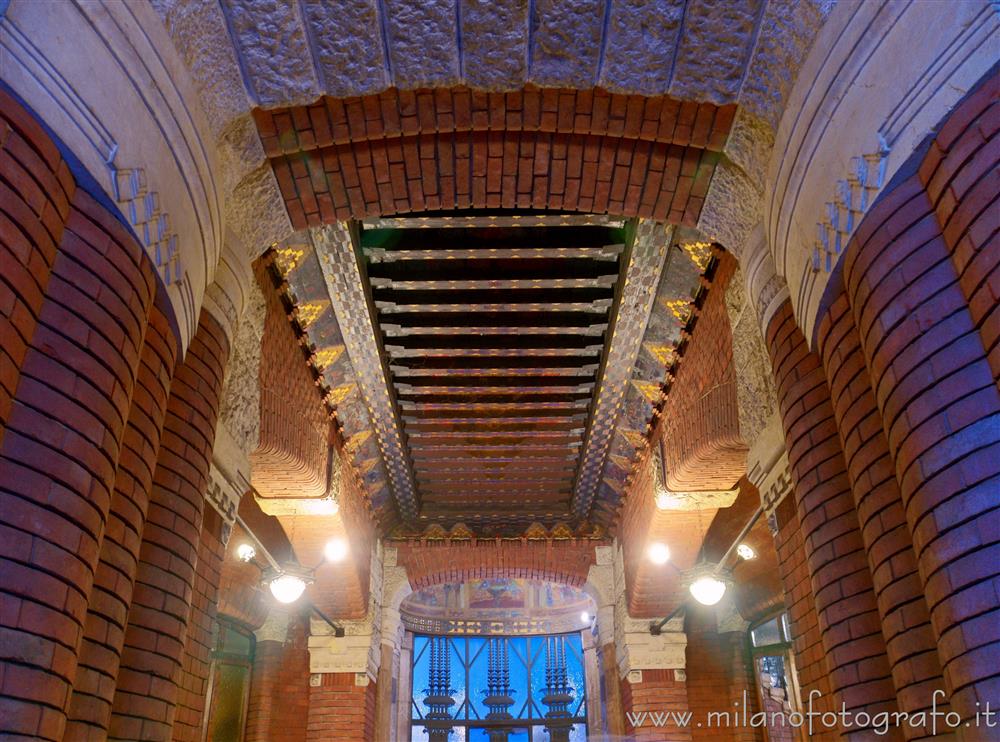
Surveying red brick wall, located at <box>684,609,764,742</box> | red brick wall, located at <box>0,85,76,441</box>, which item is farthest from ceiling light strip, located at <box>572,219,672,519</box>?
red brick wall, located at <box>0,85,76,441</box>

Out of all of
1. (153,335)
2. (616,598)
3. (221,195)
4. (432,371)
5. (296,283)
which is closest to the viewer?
(153,335)

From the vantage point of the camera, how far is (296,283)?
5.74 meters

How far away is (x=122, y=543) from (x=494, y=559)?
7785 mm

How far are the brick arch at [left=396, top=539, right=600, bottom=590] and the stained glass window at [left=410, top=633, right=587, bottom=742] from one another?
5277mm

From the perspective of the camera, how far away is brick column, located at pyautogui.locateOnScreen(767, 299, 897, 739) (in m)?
3.10

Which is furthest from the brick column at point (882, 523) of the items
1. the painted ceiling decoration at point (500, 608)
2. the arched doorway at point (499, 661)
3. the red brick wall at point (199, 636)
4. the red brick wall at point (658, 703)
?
the painted ceiling decoration at point (500, 608)

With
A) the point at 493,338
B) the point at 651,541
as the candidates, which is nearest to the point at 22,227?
the point at 493,338

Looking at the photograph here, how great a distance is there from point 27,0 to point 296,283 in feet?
11.0

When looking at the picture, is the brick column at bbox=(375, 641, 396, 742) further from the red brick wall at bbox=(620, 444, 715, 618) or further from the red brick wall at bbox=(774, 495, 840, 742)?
the red brick wall at bbox=(774, 495, 840, 742)

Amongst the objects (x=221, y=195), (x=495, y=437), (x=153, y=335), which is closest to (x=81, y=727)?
(x=153, y=335)

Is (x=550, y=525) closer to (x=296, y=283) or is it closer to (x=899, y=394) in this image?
(x=296, y=283)

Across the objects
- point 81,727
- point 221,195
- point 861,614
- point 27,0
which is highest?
point 221,195

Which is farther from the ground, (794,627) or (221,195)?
(221,195)

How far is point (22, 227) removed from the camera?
231cm
